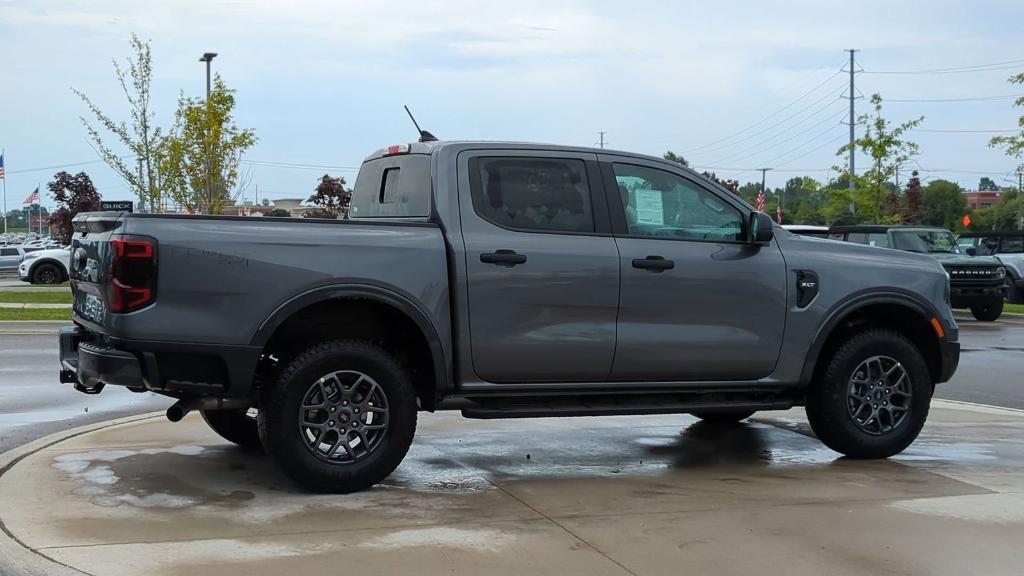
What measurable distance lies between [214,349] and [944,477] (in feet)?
14.3

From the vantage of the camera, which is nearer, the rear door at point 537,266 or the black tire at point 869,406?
the rear door at point 537,266

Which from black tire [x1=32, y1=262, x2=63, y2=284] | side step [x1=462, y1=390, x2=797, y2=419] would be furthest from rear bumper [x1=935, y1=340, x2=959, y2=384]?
black tire [x1=32, y1=262, x2=63, y2=284]

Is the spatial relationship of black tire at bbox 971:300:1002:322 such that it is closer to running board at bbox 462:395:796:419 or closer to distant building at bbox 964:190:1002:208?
running board at bbox 462:395:796:419

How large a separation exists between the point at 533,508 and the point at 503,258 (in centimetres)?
144

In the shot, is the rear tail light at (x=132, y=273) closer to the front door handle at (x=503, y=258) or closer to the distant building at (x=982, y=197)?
the front door handle at (x=503, y=258)

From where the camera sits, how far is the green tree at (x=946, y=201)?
336 feet

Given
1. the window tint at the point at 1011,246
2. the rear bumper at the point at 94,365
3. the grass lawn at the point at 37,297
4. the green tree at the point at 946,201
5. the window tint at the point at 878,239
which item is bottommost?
the grass lawn at the point at 37,297

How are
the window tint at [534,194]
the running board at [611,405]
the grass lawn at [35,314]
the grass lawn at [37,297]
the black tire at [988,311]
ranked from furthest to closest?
the grass lawn at [37,297], the black tire at [988,311], the grass lawn at [35,314], the window tint at [534,194], the running board at [611,405]

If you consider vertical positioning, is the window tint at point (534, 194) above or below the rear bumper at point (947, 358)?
above

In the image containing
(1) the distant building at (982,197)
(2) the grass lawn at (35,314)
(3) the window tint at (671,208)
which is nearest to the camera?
(3) the window tint at (671,208)

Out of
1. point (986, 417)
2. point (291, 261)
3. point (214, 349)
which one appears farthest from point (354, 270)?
point (986, 417)

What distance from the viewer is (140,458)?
7230 mm

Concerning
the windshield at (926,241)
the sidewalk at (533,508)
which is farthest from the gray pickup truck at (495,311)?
the windshield at (926,241)

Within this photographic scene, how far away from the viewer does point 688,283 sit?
7.03 meters
